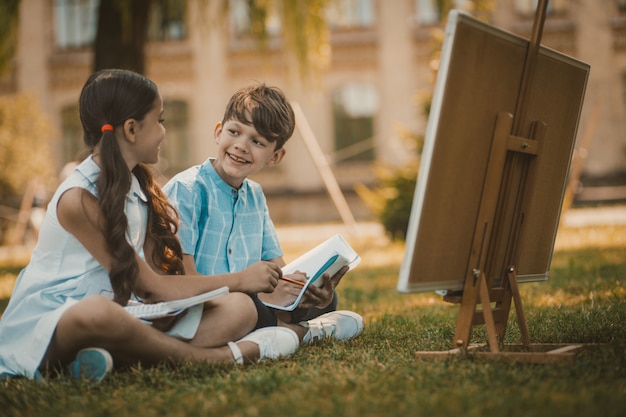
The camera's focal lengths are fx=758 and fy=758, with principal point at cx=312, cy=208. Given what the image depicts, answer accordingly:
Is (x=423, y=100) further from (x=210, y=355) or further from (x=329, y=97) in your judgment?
(x=329, y=97)

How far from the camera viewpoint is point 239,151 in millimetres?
3312

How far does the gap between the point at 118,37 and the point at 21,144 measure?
8572 millimetres

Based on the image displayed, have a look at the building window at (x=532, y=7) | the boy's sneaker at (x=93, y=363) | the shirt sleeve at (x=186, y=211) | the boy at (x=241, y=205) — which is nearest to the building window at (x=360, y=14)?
the building window at (x=532, y=7)

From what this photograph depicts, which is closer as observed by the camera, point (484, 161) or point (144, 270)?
point (484, 161)

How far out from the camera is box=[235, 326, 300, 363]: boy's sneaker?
2.96 metres

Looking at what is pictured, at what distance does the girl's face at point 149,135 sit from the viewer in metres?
2.93

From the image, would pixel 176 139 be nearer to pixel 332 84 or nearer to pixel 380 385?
pixel 332 84

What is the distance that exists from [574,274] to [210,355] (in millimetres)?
3734

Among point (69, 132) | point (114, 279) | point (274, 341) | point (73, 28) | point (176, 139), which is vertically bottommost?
point (69, 132)

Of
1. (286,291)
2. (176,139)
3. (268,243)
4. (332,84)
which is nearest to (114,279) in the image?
(286,291)

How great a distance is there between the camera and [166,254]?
→ 121 inches

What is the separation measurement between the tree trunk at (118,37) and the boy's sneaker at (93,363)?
5533 mm

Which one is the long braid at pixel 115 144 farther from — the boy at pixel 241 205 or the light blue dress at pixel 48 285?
the boy at pixel 241 205

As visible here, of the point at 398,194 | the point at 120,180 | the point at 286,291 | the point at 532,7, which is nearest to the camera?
the point at 120,180
